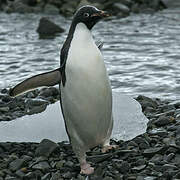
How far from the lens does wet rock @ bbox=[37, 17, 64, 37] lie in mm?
13047

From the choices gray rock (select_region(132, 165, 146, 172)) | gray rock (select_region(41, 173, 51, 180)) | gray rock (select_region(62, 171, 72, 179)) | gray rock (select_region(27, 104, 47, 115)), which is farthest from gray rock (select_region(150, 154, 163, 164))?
gray rock (select_region(27, 104, 47, 115))

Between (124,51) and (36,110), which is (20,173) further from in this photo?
(124,51)

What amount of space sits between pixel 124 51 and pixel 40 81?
5.88 meters

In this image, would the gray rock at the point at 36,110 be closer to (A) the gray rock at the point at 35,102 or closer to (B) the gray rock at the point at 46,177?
(A) the gray rock at the point at 35,102

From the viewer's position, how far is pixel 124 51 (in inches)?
422

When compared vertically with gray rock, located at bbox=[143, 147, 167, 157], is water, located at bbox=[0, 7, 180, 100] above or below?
below

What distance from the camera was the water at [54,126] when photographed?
18.3 ft

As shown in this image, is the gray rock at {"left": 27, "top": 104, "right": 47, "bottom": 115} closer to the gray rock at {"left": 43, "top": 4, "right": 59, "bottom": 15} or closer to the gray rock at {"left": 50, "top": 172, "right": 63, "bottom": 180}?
the gray rock at {"left": 50, "top": 172, "right": 63, "bottom": 180}

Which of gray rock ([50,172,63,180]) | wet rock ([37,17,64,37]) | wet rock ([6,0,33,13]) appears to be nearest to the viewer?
gray rock ([50,172,63,180])

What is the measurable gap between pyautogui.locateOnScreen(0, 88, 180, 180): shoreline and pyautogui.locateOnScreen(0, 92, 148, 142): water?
0.07 m

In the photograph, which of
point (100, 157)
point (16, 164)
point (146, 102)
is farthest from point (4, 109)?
point (100, 157)

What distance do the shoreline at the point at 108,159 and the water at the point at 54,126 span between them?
70 millimetres

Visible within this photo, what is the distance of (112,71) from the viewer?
364 inches

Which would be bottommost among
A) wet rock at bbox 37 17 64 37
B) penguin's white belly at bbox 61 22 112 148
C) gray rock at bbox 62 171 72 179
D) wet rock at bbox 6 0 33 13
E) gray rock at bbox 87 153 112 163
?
wet rock at bbox 6 0 33 13
